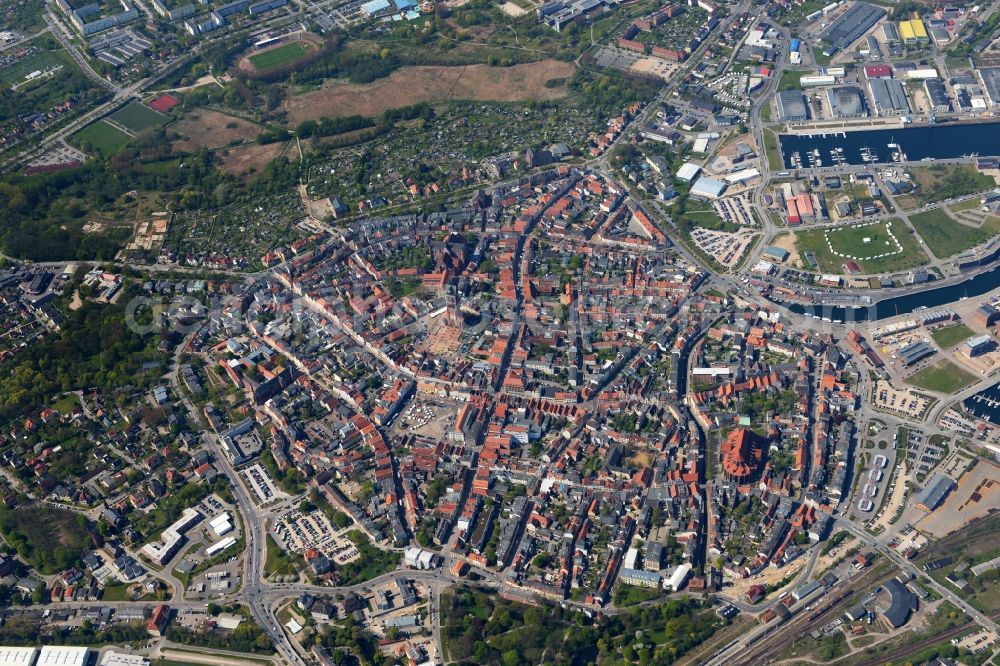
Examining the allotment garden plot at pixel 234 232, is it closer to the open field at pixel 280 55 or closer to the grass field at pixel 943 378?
the open field at pixel 280 55

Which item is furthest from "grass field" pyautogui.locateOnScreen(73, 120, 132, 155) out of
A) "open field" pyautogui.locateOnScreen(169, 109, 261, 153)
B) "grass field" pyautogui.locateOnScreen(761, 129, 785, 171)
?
"grass field" pyautogui.locateOnScreen(761, 129, 785, 171)

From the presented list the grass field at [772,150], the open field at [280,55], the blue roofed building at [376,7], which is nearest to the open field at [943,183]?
the grass field at [772,150]

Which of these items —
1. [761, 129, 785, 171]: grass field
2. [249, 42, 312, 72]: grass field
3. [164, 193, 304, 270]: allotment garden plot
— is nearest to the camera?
[164, 193, 304, 270]: allotment garden plot

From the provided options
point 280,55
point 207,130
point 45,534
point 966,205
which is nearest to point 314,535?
point 45,534

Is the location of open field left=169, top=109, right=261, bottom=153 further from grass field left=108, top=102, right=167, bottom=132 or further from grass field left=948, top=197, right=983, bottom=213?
grass field left=948, top=197, right=983, bottom=213

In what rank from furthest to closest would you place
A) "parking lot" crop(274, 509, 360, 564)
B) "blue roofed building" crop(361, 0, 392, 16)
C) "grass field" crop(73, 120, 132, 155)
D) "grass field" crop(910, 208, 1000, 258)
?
"blue roofed building" crop(361, 0, 392, 16)
"grass field" crop(73, 120, 132, 155)
"grass field" crop(910, 208, 1000, 258)
"parking lot" crop(274, 509, 360, 564)

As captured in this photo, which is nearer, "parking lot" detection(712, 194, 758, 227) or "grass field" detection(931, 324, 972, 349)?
"grass field" detection(931, 324, 972, 349)

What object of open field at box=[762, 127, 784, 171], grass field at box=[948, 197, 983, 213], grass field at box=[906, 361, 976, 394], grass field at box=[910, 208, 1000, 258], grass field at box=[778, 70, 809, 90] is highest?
grass field at box=[778, 70, 809, 90]

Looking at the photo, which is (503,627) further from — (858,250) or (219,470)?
(858,250)

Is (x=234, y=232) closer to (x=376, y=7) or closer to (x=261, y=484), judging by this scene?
(x=261, y=484)
